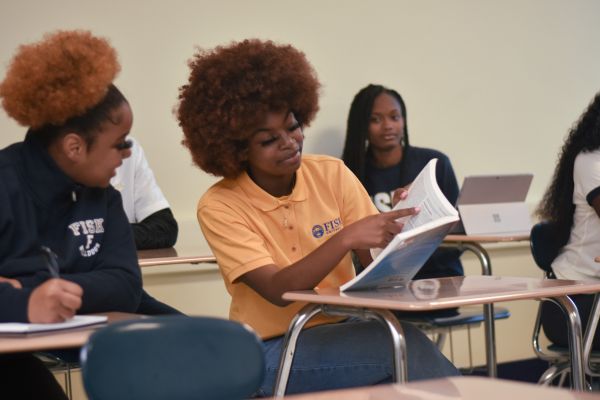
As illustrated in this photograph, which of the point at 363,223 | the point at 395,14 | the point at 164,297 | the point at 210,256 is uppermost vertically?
the point at 395,14

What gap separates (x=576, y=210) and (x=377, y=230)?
137 cm

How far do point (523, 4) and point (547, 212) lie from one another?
241cm

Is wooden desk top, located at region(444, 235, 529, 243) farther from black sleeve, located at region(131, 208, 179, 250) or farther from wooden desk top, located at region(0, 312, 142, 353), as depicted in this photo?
wooden desk top, located at region(0, 312, 142, 353)

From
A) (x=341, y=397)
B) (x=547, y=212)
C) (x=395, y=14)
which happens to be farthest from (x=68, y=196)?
(x=395, y=14)

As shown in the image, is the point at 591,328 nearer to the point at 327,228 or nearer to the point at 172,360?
the point at 327,228

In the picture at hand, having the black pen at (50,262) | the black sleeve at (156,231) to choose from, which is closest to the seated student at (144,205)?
the black sleeve at (156,231)

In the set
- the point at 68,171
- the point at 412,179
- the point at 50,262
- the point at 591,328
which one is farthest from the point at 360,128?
the point at 50,262

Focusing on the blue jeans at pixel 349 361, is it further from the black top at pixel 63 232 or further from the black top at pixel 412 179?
the black top at pixel 412 179

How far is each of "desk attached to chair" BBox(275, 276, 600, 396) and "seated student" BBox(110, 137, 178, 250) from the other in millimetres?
1455

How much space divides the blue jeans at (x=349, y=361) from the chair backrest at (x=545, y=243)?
1.13 m

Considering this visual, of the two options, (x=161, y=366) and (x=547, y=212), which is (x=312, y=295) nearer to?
(x=161, y=366)

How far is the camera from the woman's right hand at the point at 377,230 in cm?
216

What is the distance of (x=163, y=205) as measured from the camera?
3.73 m

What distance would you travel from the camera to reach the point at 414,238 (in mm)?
2012
